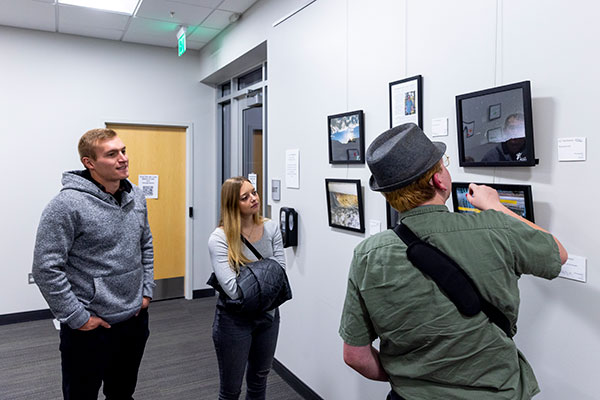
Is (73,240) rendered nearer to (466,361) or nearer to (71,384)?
(71,384)

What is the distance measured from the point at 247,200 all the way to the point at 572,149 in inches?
47.2

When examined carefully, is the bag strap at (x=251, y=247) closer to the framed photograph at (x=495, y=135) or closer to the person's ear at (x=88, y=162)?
the person's ear at (x=88, y=162)

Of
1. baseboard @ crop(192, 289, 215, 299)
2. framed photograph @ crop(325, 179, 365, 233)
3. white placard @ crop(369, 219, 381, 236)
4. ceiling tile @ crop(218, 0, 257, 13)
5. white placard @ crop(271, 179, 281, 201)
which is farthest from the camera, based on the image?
baseboard @ crop(192, 289, 215, 299)

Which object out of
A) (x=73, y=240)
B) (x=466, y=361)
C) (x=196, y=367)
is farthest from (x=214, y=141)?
(x=466, y=361)

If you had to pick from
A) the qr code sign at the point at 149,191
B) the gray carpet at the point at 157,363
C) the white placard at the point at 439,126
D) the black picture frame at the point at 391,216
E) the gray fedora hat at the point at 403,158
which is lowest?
the gray carpet at the point at 157,363

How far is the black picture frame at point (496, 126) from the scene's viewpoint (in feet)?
4.50

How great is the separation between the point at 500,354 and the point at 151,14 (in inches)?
141

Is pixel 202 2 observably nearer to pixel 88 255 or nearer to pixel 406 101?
pixel 406 101

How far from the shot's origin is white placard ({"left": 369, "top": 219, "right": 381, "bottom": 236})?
6.78 feet

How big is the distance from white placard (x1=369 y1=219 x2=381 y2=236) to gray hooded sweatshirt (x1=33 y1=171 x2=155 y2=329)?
1.07 m

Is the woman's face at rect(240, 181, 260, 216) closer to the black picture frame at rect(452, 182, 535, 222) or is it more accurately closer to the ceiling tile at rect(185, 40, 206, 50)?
the black picture frame at rect(452, 182, 535, 222)

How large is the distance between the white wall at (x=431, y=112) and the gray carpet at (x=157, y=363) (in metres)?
0.57

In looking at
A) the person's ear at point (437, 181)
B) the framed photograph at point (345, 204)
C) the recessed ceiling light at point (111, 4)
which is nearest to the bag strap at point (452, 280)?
the person's ear at point (437, 181)

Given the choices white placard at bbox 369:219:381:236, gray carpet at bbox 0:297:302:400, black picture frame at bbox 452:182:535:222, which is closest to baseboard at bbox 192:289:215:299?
gray carpet at bbox 0:297:302:400
